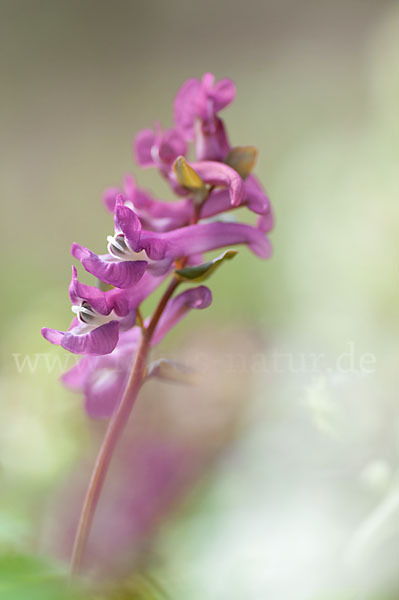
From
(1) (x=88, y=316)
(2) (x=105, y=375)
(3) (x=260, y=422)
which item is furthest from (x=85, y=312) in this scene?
(3) (x=260, y=422)

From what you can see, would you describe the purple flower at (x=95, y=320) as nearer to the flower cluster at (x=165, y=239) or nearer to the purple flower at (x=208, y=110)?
the flower cluster at (x=165, y=239)

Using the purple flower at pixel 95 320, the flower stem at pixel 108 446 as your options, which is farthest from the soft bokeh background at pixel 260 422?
the purple flower at pixel 95 320

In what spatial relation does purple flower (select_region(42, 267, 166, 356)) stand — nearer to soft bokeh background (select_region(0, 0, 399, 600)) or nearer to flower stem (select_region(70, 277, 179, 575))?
flower stem (select_region(70, 277, 179, 575))

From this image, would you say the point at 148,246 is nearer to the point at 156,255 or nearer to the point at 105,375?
the point at 156,255

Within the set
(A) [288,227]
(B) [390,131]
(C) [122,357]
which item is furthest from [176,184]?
(A) [288,227]

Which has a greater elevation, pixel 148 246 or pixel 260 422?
pixel 148 246

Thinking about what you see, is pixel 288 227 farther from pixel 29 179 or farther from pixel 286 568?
pixel 29 179

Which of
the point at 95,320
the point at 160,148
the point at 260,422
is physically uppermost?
the point at 160,148
